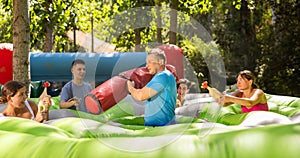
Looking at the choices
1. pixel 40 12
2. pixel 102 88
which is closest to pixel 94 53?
pixel 102 88

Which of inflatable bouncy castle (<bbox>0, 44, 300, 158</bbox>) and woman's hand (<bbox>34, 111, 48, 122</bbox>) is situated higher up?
inflatable bouncy castle (<bbox>0, 44, 300, 158</bbox>)

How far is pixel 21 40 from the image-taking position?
585 centimetres

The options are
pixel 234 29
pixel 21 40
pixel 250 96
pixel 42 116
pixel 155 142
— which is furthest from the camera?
pixel 234 29

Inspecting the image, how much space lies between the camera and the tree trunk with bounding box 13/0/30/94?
5824mm

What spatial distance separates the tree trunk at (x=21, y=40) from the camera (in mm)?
5824

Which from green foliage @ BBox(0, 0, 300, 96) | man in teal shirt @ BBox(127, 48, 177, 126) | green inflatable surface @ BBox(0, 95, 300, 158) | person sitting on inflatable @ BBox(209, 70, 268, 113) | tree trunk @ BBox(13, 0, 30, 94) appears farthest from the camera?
green foliage @ BBox(0, 0, 300, 96)

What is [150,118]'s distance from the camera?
3330 millimetres

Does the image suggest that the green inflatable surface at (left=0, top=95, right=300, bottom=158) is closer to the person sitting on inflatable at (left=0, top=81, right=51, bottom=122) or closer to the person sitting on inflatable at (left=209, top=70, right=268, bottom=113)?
the person sitting on inflatable at (left=0, top=81, right=51, bottom=122)

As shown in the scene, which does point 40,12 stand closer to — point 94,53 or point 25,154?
point 94,53

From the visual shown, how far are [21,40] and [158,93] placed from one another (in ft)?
→ 10.4

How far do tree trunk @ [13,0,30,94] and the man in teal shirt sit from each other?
2.94 meters

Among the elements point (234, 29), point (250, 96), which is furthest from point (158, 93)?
point (234, 29)

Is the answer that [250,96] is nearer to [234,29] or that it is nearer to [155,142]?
[155,142]

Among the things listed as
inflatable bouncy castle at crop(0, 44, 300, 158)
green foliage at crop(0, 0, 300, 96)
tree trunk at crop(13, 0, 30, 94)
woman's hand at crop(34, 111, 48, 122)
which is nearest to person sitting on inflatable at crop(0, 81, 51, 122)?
woman's hand at crop(34, 111, 48, 122)
